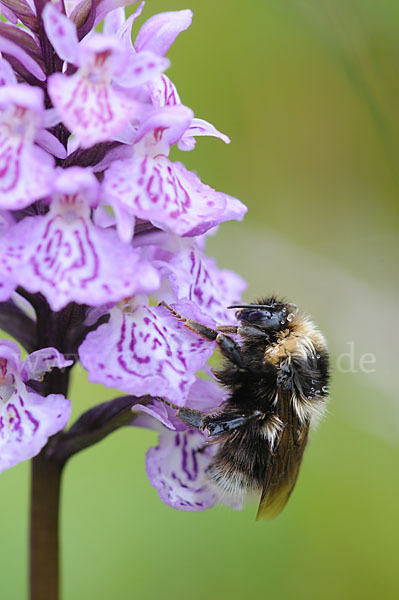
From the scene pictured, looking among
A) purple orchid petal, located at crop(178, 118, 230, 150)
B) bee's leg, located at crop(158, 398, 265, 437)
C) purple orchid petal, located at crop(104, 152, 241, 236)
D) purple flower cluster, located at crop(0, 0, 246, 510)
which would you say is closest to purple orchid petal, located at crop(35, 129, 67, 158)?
purple flower cluster, located at crop(0, 0, 246, 510)

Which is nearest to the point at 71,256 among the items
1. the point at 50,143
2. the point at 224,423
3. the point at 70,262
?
the point at 70,262

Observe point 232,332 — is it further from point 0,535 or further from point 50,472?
point 0,535

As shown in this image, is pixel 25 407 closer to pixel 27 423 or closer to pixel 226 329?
pixel 27 423

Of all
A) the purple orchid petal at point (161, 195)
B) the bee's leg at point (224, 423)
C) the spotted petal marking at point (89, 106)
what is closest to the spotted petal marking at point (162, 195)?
the purple orchid petal at point (161, 195)

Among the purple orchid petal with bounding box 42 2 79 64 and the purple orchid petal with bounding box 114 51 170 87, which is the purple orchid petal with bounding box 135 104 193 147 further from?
the purple orchid petal with bounding box 42 2 79 64

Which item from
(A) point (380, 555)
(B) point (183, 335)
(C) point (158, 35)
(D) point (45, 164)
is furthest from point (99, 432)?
(A) point (380, 555)

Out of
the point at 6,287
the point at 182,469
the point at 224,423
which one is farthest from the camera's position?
the point at 182,469
